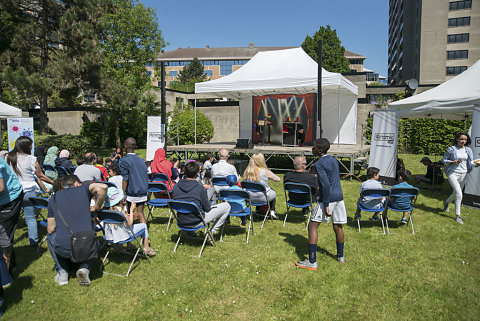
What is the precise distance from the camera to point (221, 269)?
3.63m

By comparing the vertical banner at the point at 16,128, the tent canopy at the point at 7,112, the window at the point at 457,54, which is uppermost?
the window at the point at 457,54

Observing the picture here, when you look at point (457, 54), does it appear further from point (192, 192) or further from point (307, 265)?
point (192, 192)

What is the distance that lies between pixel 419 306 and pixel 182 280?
95.0 inches

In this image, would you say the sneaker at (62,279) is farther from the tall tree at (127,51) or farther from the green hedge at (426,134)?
the green hedge at (426,134)

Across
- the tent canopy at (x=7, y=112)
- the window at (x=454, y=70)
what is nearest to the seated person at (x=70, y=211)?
the tent canopy at (x=7, y=112)

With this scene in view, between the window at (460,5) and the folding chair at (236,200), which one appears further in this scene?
the window at (460,5)

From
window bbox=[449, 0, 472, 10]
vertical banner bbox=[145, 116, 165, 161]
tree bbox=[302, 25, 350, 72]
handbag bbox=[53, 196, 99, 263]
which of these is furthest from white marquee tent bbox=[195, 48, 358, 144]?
window bbox=[449, 0, 472, 10]

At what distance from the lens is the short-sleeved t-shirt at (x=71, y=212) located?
120 inches

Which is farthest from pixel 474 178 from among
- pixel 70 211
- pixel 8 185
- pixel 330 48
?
pixel 330 48

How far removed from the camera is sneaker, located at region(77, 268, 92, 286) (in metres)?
3.22

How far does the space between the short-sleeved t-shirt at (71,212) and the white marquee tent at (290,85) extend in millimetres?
7088

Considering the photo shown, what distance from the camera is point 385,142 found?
799 centimetres

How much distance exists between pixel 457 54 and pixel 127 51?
43.2 meters

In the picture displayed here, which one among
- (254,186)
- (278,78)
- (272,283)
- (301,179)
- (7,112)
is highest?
(278,78)
